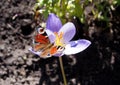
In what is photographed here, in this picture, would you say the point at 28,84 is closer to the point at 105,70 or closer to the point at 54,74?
the point at 54,74

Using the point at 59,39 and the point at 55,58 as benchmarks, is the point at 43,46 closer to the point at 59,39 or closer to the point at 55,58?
the point at 59,39

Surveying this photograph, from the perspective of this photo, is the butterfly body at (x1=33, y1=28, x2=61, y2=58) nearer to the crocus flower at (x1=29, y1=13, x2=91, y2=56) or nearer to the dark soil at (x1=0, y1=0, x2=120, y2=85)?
the crocus flower at (x1=29, y1=13, x2=91, y2=56)

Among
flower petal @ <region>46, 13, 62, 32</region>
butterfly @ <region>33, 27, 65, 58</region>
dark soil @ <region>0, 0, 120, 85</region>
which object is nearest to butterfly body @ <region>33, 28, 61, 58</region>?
butterfly @ <region>33, 27, 65, 58</region>

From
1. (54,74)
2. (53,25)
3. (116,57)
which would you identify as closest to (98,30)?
(116,57)

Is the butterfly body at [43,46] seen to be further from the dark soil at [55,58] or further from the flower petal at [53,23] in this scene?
the dark soil at [55,58]

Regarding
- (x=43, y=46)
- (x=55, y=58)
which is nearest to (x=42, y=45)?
(x=43, y=46)
